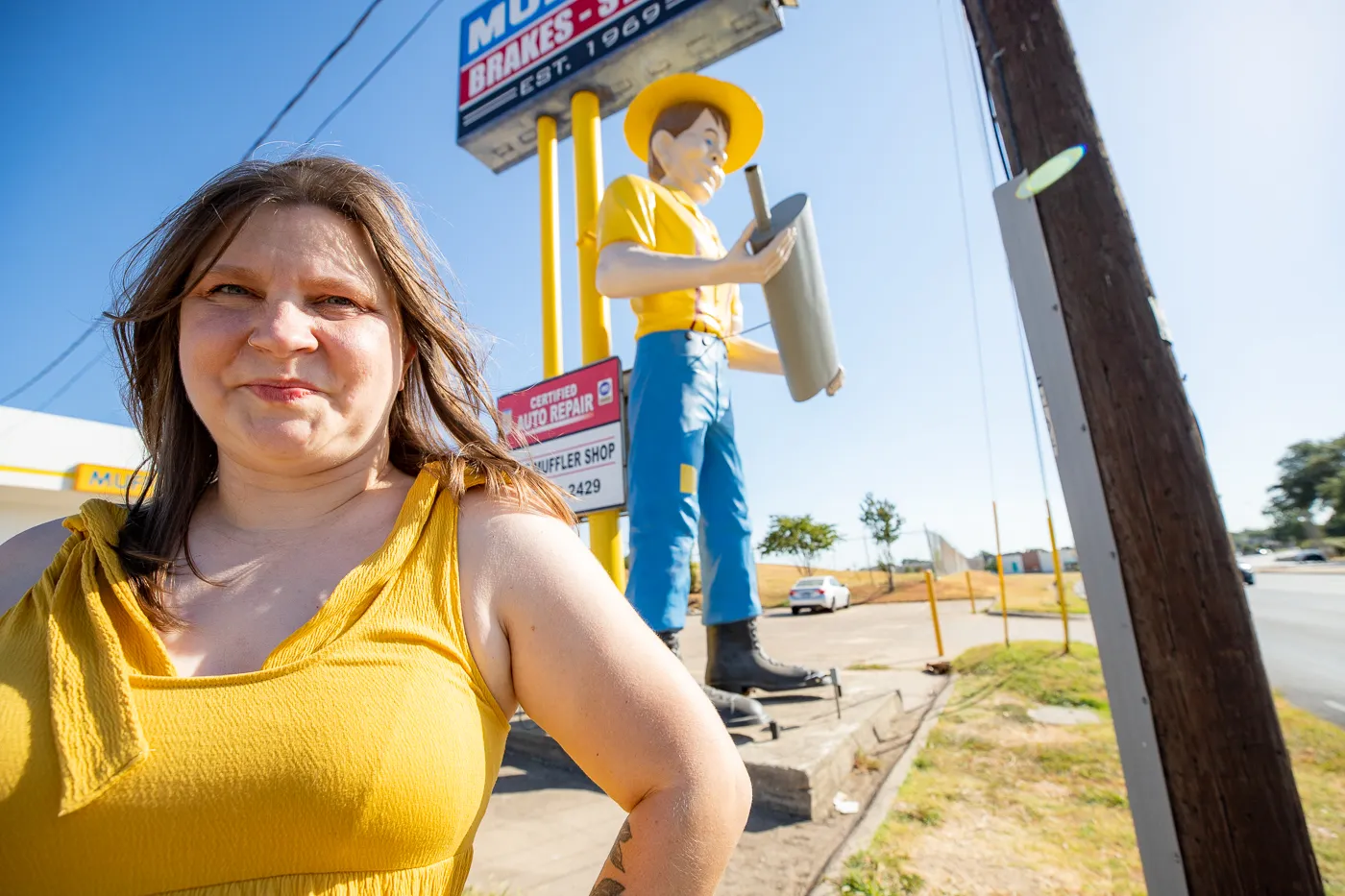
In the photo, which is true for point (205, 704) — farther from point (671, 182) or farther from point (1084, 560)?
point (671, 182)

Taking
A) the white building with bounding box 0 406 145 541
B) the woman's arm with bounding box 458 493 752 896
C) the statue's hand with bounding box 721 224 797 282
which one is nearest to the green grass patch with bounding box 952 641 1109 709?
the statue's hand with bounding box 721 224 797 282

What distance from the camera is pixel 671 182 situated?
303 centimetres

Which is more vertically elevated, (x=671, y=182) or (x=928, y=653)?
(x=671, y=182)

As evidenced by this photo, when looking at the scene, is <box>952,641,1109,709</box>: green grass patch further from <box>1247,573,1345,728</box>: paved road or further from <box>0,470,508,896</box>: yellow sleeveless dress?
<box>0,470,508,896</box>: yellow sleeveless dress

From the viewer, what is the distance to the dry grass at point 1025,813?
1696 mm

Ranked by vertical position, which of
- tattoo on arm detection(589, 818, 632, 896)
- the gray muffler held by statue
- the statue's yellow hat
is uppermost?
the statue's yellow hat

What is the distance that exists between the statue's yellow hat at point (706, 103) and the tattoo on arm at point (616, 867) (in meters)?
3.06

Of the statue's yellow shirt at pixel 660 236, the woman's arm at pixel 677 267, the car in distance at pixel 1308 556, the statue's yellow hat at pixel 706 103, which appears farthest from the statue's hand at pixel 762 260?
the car in distance at pixel 1308 556

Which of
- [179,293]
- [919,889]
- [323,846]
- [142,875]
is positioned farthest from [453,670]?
[919,889]

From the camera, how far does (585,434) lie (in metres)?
4.00

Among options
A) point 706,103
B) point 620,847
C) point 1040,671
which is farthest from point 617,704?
point 1040,671

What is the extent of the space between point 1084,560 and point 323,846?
A: 1708 mm

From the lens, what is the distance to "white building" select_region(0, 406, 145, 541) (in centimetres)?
942

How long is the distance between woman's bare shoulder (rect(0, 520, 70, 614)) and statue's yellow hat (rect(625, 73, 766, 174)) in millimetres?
2783
